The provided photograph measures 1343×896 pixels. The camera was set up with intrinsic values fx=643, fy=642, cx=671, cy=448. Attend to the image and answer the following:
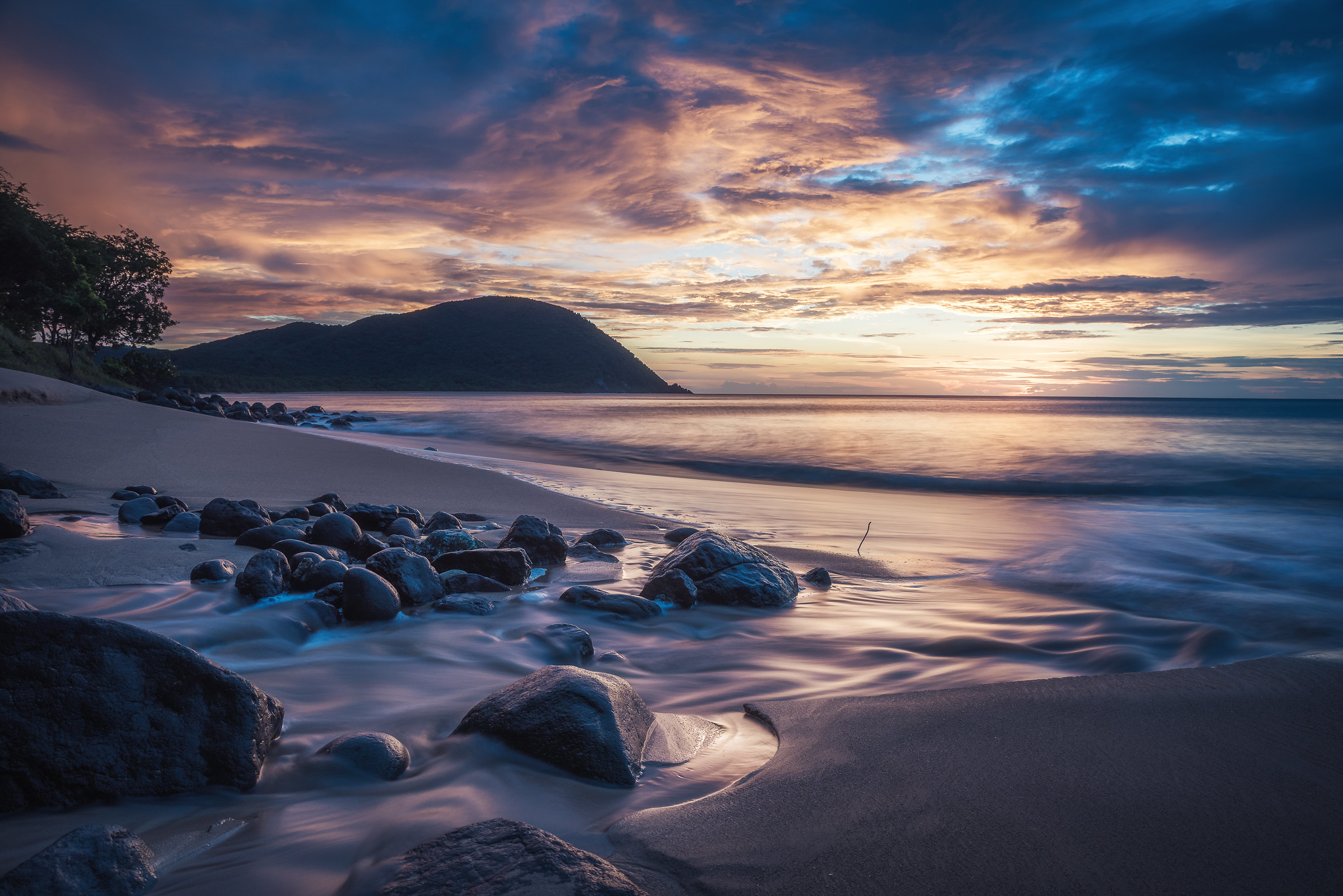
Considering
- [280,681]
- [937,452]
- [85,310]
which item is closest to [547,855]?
[280,681]

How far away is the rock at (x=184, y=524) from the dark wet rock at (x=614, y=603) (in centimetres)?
307

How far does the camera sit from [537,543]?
483 centimetres

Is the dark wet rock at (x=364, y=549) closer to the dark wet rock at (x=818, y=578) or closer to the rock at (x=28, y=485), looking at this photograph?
the dark wet rock at (x=818, y=578)

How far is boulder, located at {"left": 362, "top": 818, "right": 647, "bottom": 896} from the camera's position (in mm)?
1258

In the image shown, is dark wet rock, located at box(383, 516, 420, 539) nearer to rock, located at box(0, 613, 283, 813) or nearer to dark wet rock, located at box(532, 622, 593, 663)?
dark wet rock, located at box(532, 622, 593, 663)

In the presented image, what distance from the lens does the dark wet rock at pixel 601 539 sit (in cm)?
543

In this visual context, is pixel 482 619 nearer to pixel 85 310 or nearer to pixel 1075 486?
pixel 1075 486

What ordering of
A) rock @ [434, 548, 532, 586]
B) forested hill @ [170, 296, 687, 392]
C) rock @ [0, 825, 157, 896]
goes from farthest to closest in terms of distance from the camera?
forested hill @ [170, 296, 687, 392], rock @ [434, 548, 532, 586], rock @ [0, 825, 157, 896]

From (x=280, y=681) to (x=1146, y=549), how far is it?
23.4 ft

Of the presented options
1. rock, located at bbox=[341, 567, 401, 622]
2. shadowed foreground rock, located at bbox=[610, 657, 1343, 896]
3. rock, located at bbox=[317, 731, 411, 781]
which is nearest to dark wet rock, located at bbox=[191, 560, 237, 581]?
rock, located at bbox=[341, 567, 401, 622]

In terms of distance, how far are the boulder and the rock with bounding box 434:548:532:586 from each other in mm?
2761

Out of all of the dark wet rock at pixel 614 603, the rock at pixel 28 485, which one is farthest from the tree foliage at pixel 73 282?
the dark wet rock at pixel 614 603

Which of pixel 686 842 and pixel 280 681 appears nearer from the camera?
pixel 686 842

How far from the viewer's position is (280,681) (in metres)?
2.51
